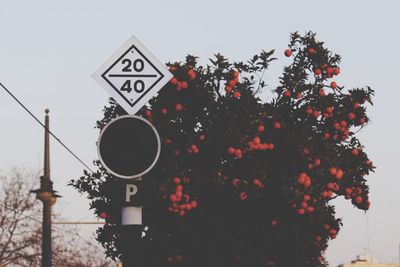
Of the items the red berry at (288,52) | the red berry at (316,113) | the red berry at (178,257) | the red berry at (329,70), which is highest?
the red berry at (288,52)

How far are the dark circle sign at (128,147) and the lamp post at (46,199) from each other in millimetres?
14275

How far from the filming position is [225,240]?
1469 cm

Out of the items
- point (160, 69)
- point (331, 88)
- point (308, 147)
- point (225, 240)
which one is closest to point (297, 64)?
point (331, 88)

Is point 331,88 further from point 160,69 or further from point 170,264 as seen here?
point 160,69

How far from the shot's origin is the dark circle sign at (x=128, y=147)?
18.4 ft

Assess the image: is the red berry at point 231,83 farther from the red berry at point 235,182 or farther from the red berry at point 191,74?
the red berry at point 235,182

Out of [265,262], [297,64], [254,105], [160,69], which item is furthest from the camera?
[297,64]

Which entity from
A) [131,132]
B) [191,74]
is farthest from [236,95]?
[131,132]

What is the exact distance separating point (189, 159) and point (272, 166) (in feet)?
4.69

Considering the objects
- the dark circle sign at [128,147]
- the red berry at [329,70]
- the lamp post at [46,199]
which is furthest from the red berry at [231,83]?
the dark circle sign at [128,147]

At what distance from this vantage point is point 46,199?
2031 cm

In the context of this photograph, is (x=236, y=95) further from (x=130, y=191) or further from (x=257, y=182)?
(x=130, y=191)

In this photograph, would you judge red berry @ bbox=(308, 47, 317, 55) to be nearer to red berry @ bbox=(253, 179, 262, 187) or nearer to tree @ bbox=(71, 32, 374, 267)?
tree @ bbox=(71, 32, 374, 267)

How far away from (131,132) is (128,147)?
0.38 feet
